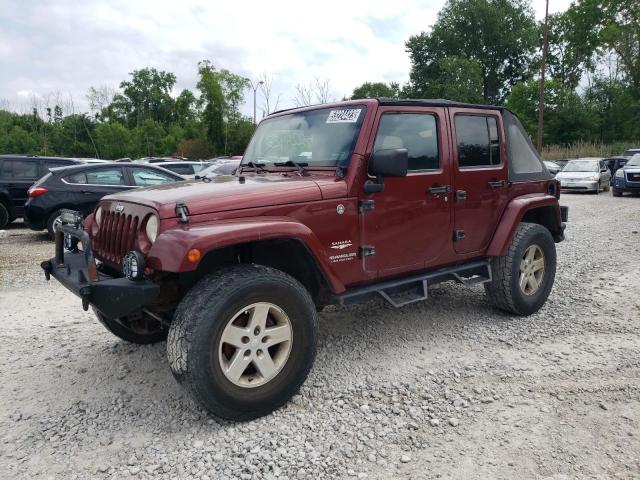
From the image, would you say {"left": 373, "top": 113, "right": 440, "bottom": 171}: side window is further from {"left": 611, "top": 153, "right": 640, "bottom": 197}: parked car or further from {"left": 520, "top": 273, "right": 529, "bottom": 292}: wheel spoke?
{"left": 611, "top": 153, "right": 640, "bottom": 197}: parked car

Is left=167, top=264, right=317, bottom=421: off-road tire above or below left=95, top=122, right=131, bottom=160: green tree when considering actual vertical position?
below

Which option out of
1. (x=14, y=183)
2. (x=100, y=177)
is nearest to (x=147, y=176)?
(x=100, y=177)

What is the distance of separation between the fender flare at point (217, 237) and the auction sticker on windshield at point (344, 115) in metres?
1.00

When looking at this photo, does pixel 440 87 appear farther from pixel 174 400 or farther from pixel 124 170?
pixel 174 400

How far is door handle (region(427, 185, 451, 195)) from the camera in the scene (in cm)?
402

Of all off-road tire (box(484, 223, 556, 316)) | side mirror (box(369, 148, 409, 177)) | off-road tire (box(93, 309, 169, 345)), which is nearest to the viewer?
side mirror (box(369, 148, 409, 177))

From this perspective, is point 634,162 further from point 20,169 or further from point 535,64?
point 535,64

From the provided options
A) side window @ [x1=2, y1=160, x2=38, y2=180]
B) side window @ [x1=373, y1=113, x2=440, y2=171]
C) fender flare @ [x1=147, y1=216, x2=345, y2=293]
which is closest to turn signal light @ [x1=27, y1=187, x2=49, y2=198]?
side window @ [x1=2, y1=160, x2=38, y2=180]

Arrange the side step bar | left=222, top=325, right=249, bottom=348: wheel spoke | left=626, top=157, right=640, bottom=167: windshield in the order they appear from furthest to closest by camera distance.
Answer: left=626, top=157, right=640, bottom=167: windshield
the side step bar
left=222, top=325, right=249, bottom=348: wheel spoke

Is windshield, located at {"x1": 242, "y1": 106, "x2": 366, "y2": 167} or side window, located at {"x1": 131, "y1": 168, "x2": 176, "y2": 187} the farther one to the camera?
side window, located at {"x1": 131, "y1": 168, "x2": 176, "y2": 187}

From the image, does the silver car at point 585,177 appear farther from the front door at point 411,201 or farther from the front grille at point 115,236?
the front grille at point 115,236

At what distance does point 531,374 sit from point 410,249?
1274 mm

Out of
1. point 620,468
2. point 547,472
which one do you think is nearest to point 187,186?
point 547,472

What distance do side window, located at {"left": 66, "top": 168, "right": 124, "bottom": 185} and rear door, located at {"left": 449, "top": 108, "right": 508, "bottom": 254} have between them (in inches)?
289
